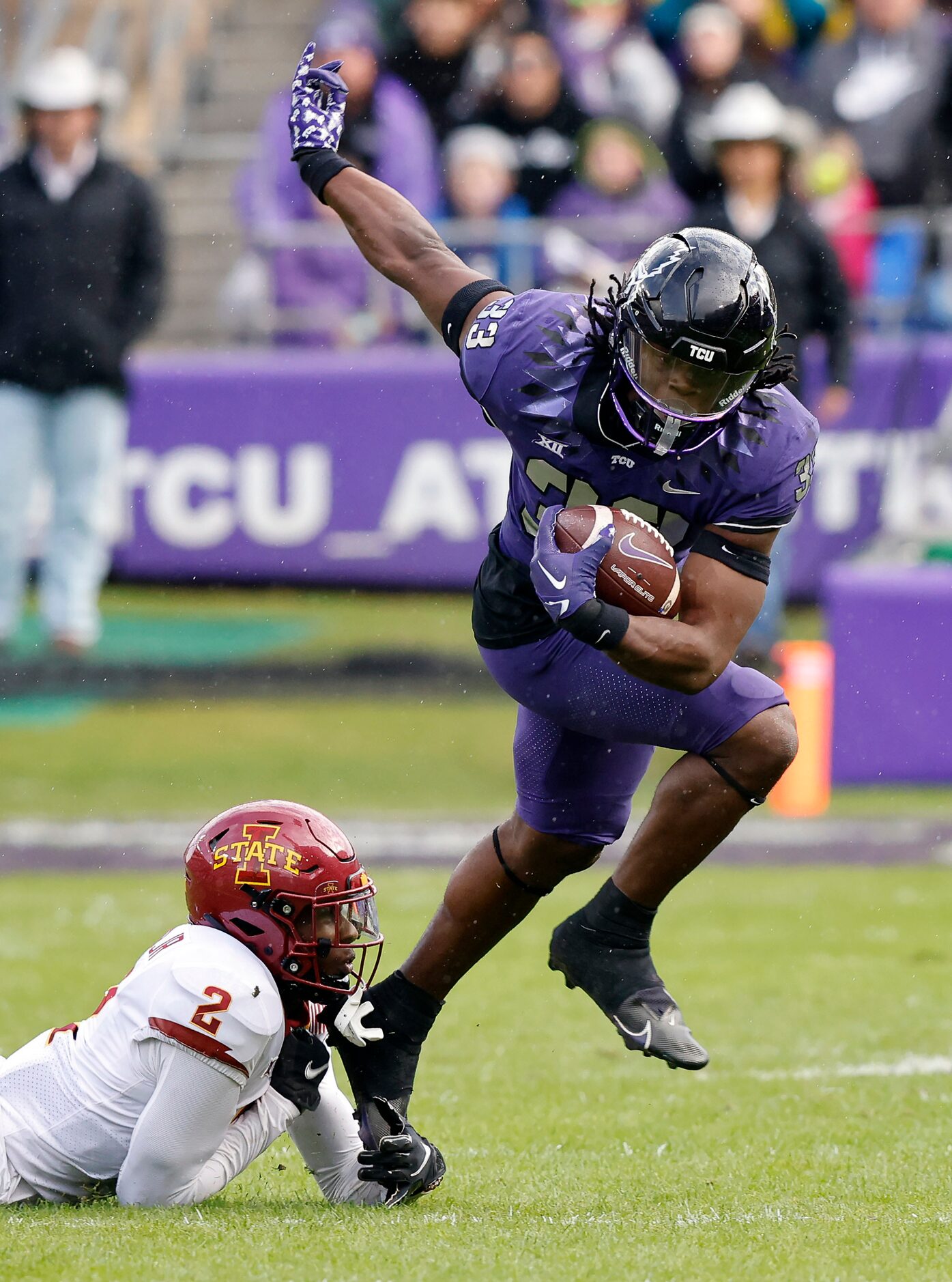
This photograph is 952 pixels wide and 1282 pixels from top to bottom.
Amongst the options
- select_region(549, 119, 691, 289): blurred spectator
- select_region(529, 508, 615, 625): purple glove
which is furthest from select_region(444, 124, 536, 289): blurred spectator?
select_region(529, 508, 615, 625): purple glove

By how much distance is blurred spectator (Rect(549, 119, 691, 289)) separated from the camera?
35.5 ft

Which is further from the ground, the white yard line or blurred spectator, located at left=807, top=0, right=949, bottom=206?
blurred spectator, located at left=807, top=0, right=949, bottom=206

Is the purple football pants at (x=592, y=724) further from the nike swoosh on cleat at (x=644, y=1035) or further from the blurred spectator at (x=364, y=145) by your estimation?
the blurred spectator at (x=364, y=145)

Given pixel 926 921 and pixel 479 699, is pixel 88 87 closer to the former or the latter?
pixel 479 699

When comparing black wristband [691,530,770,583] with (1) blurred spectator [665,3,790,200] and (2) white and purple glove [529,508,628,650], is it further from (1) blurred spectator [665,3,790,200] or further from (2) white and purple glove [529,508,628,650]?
(1) blurred spectator [665,3,790,200]

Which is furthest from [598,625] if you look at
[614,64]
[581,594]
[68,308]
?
[614,64]

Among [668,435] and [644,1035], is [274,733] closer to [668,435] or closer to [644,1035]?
[644,1035]

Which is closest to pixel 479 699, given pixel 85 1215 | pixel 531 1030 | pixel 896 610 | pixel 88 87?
pixel 896 610

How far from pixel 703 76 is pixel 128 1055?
863 centimetres

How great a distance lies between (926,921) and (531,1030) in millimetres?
1892

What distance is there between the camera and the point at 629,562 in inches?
154

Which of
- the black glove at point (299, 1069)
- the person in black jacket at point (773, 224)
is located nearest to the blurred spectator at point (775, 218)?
the person in black jacket at point (773, 224)

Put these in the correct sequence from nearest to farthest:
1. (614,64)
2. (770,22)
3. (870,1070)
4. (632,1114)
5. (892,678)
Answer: (632,1114) < (870,1070) < (892,678) < (770,22) < (614,64)

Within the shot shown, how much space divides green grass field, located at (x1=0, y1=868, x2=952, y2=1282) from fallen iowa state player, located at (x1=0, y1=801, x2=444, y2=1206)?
4.5 inches
